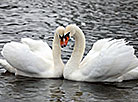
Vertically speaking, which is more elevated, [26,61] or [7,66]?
[26,61]

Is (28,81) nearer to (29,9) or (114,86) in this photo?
(114,86)

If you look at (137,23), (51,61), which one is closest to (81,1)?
(137,23)

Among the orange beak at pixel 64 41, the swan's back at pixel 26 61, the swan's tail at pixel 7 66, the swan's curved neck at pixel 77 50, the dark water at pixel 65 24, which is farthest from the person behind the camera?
the swan's tail at pixel 7 66

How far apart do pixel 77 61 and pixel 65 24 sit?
703 centimetres

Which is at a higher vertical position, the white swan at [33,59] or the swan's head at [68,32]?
the swan's head at [68,32]

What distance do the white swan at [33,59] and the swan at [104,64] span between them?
0.30m

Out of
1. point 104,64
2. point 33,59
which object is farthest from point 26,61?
point 104,64

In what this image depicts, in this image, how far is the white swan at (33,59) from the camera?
12445 mm

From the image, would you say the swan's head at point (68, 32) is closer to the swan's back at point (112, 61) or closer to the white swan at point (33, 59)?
the white swan at point (33, 59)

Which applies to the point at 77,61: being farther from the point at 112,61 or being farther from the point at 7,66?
the point at 7,66

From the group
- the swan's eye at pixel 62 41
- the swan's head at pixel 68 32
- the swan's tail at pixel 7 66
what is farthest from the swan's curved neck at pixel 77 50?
the swan's tail at pixel 7 66

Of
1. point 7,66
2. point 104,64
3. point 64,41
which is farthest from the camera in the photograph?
point 7,66

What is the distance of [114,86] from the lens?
485 inches

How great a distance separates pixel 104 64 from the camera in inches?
472
